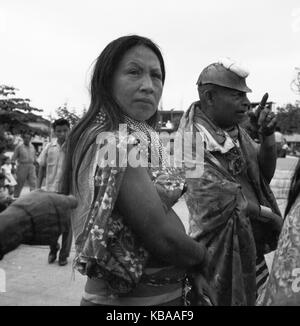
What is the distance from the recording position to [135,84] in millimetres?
1782

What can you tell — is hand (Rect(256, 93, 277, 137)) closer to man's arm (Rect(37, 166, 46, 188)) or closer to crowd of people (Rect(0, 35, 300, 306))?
crowd of people (Rect(0, 35, 300, 306))

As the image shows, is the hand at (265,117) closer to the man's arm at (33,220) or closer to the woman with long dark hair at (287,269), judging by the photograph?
the woman with long dark hair at (287,269)

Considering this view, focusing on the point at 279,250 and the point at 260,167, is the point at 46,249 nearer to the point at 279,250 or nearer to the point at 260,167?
the point at 260,167

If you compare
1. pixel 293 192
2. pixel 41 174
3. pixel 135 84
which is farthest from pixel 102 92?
pixel 41 174

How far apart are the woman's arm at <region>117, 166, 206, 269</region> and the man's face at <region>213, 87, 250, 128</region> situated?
1.62 meters

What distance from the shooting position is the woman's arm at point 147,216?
4.99 feet

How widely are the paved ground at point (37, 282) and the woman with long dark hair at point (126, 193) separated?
7.01 ft

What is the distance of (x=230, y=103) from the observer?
3.04 meters

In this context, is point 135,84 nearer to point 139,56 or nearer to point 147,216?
point 139,56

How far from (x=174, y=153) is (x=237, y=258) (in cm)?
84

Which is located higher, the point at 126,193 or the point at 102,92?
the point at 102,92

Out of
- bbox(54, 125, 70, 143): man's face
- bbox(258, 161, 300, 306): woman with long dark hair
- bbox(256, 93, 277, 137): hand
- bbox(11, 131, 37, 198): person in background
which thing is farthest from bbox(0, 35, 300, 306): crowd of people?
bbox(11, 131, 37, 198): person in background

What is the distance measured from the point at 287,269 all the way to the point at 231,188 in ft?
5.20

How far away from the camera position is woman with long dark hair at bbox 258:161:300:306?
117 centimetres
